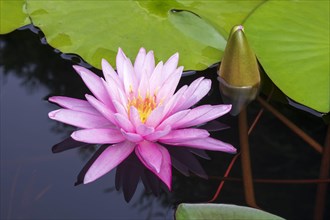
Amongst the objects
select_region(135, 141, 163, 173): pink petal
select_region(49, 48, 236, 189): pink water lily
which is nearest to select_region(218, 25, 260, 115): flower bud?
select_region(49, 48, 236, 189): pink water lily

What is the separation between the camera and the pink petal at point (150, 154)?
1372 millimetres

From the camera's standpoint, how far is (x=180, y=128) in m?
1.51

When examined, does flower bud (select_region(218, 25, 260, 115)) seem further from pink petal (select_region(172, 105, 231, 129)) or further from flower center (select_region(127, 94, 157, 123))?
flower center (select_region(127, 94, 157, 123))

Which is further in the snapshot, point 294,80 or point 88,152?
point 294,80

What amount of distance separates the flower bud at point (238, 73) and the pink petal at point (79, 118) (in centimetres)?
44

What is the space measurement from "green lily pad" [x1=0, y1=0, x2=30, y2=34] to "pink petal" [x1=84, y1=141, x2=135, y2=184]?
0.71 meters

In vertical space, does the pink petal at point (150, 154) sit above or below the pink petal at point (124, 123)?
below

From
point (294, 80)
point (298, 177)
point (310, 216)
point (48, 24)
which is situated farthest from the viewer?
point (48, 24)

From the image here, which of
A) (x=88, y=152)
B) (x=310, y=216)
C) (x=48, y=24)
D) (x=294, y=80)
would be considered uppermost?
(x=48, y=24)

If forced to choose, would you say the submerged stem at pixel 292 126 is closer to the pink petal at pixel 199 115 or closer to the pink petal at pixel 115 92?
the pink petal at pixel 199 115

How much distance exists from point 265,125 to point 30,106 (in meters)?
0.77

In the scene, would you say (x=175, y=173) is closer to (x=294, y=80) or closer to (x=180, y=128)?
(x=180, y=128)

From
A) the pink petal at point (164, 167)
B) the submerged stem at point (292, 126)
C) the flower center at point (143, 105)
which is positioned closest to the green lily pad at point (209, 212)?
the pink petal at point (164, 167)

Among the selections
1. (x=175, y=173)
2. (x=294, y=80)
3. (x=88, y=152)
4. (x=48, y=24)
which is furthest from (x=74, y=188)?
(x=294, y=80)
